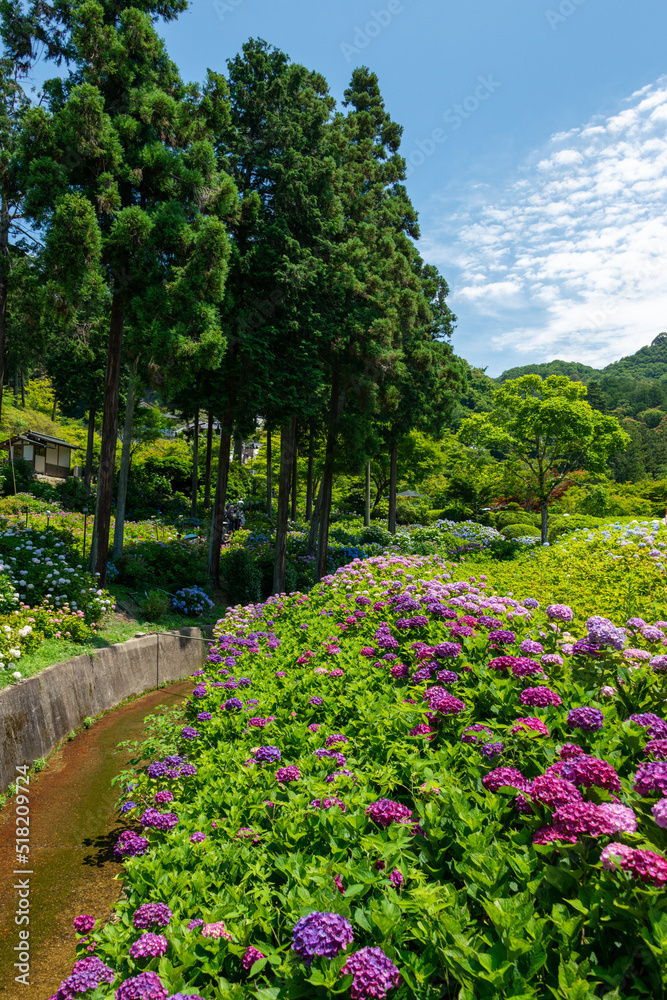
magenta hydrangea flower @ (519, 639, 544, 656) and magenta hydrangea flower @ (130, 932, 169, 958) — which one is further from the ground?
magenta hydrangea flower @ (519, 639, 544, 656)

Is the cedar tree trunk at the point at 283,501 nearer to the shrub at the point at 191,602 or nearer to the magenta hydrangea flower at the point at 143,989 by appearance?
the shrub at the point at 191,602

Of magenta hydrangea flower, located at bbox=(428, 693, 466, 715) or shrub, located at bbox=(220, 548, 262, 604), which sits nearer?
magenta hydrangea flower, located at bbox=(428, 693, 466, 715)

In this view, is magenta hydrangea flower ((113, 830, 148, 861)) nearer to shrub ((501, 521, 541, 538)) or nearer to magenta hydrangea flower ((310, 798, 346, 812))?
magenta hydrangea flower ((310, 798, 346, 812))

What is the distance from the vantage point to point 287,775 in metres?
2.91

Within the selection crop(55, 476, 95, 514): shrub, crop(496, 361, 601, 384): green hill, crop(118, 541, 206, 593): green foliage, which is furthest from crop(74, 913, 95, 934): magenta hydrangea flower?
crop(496, 361, 601, 384): green hill

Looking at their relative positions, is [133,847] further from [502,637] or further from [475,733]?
[502,637]

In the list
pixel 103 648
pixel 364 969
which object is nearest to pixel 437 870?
pixel 364 969

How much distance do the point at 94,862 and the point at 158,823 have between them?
257 centimetres

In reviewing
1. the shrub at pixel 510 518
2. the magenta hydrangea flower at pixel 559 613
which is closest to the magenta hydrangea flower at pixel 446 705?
the magenta hydrangea flower at pixel 559 613

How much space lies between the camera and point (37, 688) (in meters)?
6.45

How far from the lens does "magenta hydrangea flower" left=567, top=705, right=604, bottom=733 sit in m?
2.37

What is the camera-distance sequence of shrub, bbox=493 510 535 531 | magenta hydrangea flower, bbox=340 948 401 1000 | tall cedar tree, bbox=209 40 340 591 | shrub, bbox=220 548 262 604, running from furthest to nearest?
shrub, bbox=493 510 535 531 < shrub, bbox=220 548 262 604 < tall cedar tree, bbox=209 40 340 591 < magenta hydrangea flower, bbox=340 948 401 1000

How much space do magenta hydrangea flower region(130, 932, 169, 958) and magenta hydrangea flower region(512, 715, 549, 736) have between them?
1.67m

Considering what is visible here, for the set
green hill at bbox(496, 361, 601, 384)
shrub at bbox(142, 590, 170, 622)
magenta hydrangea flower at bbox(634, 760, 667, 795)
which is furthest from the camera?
green hill at bbox(496, 361, 601, 384)
